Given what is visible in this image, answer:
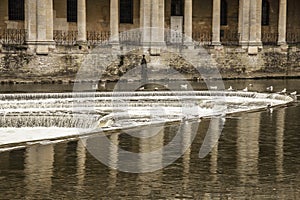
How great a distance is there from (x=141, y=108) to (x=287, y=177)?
13391mm

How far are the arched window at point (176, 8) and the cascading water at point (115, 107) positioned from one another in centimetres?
1865

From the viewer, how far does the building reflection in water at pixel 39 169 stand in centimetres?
1183

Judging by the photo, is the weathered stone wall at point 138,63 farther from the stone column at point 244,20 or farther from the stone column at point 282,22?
the stone column at point 282,22

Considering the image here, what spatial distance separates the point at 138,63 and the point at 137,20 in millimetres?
8786

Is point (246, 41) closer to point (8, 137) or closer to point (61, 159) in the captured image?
point (8, 137)

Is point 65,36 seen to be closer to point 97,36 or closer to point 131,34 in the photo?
point 97,36

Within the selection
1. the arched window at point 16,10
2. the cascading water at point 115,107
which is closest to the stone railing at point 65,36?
the arched window at point 16,10

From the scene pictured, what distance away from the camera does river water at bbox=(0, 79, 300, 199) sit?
11.6 metres

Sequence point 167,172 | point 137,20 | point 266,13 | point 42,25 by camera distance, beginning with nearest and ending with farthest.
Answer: point 167,172 → point 42,25 → point 137,20 → point 266,13

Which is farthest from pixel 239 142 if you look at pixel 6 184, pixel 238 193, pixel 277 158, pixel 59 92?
pixel 59 92

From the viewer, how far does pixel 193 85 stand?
121ft

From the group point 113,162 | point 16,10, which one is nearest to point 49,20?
point 16,10

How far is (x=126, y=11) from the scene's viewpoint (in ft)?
157

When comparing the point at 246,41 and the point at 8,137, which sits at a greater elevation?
the point at 246,41
